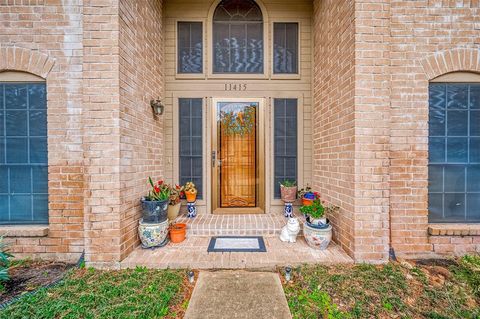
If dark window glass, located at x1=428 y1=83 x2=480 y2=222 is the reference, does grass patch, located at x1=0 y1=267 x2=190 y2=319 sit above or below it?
below

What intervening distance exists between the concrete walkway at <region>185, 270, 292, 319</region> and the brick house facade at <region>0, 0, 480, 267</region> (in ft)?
3.49

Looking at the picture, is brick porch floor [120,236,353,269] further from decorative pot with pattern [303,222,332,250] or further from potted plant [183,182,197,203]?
potted plant [183,182,197,203]

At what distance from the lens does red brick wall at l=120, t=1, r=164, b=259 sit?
2.64 meters

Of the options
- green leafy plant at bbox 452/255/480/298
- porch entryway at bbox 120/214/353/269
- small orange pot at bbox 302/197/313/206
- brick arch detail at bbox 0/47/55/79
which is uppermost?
brick arch detail at bbox 0/47/55/79

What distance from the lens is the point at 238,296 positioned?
207 cm

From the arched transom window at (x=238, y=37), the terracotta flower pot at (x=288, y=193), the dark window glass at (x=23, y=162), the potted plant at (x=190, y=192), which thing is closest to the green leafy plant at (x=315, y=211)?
the terracotta flower pot at (x=288, y=193)

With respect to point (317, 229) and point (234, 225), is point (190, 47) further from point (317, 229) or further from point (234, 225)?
point (317, 229)

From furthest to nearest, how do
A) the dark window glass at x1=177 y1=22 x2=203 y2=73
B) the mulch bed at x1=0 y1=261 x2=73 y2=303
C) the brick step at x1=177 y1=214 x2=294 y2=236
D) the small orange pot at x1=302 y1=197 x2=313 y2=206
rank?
the dark window glass at x1=177 y1=22 x2=203 y2=73 → the small orange pot at x1=302 y1=197 x2=313 y2=206 → the brick step at x1=177 y1=214 x2=294 y2=236 → the mulch bed at x1=0 y1=261 x2=73 y2=303

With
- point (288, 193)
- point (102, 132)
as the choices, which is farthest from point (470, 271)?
point (102, 132)

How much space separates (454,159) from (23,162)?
17.9 feet

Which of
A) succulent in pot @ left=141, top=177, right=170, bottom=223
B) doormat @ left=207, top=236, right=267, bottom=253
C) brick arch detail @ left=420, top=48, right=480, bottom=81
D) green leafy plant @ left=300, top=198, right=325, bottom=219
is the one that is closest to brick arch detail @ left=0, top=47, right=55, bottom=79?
succulent in pot @ left=141, top=177, right=170, bottom=223

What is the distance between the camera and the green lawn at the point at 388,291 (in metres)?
1.90

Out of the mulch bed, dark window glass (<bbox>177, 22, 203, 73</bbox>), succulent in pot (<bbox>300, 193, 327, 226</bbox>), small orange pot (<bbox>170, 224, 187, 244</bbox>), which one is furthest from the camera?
dark window glass (<bbox>177, 22, 203, 73</bbox>)

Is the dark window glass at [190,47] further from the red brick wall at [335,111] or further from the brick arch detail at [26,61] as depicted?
the red brick wall at [335,111]
